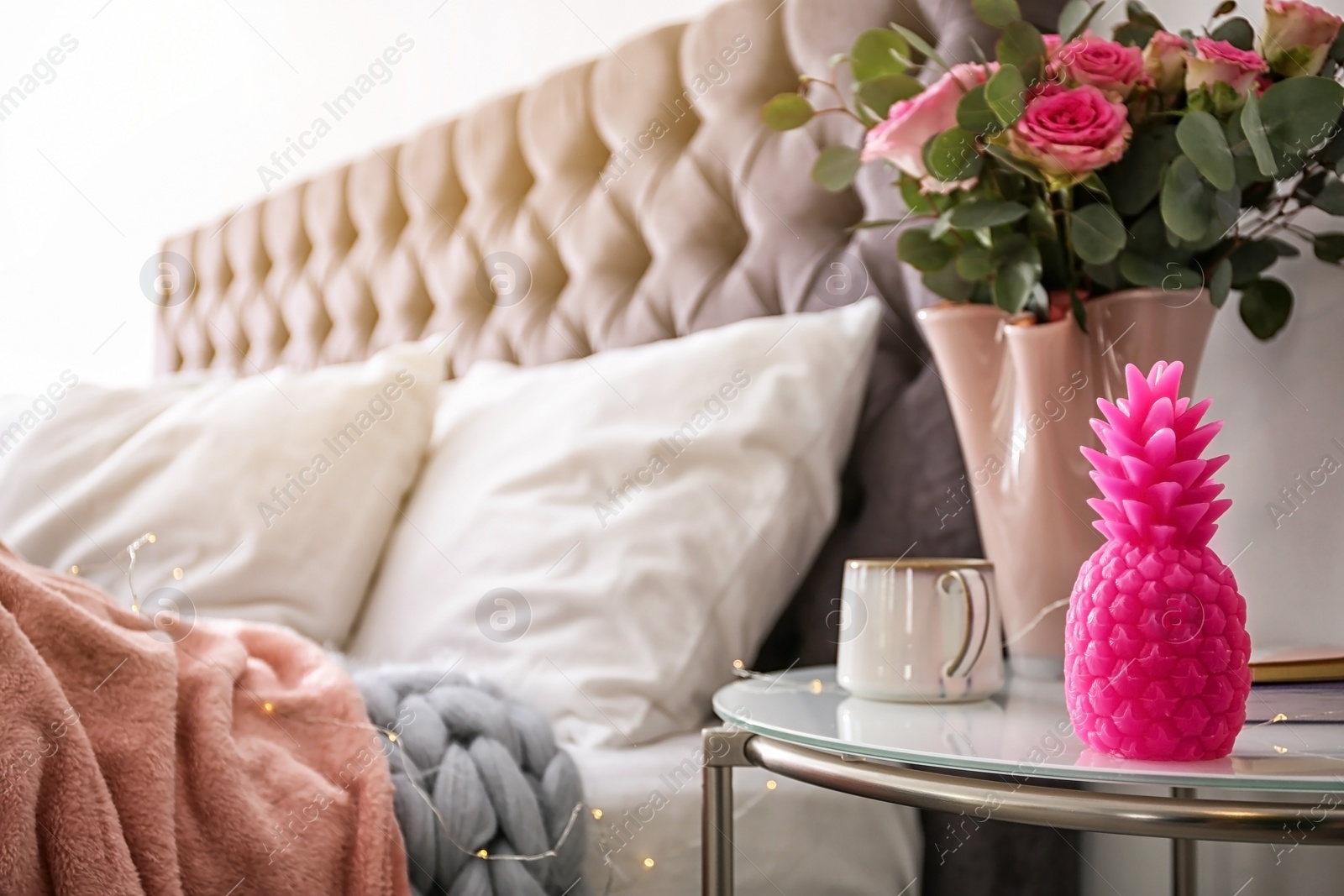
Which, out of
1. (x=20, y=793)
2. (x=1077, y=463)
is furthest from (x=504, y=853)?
(x=1077, y=463)

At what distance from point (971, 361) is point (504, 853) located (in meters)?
0.54

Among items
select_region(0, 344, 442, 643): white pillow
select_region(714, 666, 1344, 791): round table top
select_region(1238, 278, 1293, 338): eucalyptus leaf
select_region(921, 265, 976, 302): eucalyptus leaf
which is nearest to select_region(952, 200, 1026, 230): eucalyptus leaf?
select_region(921, 265, 976, 302): eucalyptus leaf

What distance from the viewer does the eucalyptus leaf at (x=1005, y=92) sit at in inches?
28.1

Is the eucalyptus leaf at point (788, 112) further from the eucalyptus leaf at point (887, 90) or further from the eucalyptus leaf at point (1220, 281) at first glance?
the eucalyptus leaf at point (1220, 281)

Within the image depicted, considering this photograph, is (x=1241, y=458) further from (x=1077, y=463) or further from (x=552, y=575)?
(x=552, y=575)

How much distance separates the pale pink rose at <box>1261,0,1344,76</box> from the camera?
0.73 metres

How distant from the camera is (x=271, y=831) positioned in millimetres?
637

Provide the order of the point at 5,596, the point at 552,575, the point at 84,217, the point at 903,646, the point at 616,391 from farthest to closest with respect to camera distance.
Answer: the point at 84,217 < the point at 616,391 < the point at 552,575 < the point at 903,646 < the point at 5,596

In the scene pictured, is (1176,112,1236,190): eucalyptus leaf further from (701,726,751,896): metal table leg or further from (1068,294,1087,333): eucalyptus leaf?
(701,726,751,896): metal table leg

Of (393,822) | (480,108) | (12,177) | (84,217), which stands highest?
(12,177)

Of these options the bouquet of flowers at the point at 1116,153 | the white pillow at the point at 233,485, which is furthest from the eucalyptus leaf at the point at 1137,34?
the white pillow at the point at 233,485

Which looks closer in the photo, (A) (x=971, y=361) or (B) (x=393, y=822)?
(B) (x=393, y=822)

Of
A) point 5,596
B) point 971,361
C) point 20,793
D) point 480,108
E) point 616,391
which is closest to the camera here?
point 20,793

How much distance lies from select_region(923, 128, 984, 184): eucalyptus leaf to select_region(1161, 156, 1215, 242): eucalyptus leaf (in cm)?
14
